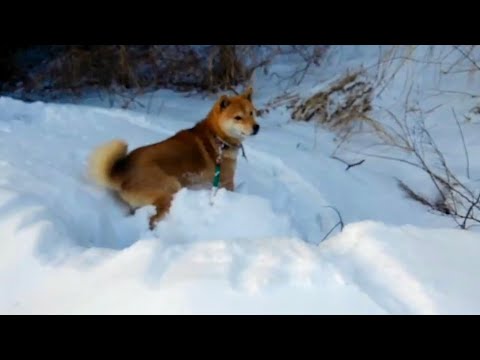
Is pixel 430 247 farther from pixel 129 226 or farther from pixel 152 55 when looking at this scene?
pixel 152 55

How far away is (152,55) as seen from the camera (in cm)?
564

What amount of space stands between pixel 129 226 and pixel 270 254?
3.97 ft

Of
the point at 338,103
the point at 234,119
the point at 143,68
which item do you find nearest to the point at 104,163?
the point at 234,119

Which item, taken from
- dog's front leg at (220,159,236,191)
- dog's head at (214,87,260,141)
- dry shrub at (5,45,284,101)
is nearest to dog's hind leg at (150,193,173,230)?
dog's front leg at (220,159,236,191)

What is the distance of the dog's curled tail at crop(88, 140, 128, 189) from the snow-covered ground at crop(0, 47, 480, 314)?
0.16 feet

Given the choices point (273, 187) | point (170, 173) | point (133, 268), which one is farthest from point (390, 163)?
point (133, 268)

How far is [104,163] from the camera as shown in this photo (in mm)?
2838

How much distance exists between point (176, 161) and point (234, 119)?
1.68 ft

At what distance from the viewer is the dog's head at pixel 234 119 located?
11.1 ft

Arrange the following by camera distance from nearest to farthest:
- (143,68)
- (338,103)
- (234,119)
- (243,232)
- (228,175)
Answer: (243,232) < (228,175) < (234,119) < (338,103) < (143,68)

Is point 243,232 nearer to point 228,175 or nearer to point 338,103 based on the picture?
point 228,175

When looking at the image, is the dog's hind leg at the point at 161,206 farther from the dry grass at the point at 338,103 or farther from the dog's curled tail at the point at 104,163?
the dry grass at the point at 338,103

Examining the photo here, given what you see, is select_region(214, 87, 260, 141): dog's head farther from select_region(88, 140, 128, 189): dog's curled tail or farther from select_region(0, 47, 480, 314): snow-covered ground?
select_region(88, 140, 128, 189): dog's curled tail

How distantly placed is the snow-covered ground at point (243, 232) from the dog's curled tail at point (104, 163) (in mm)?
49
